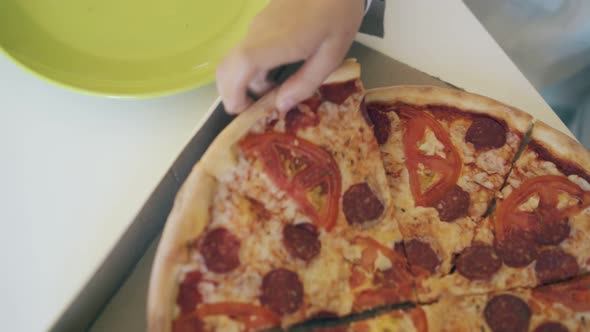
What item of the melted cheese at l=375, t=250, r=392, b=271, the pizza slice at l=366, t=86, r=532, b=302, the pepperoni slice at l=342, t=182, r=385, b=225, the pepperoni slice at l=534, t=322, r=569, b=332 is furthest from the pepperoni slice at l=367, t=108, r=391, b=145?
the pepperoni slice at l=534, t=322, r=569, b=332

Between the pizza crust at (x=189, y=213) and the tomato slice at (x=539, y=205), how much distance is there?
21.8 inches

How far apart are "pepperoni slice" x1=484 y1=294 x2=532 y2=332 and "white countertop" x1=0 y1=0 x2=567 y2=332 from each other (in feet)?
2.29

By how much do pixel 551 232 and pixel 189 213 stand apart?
0.75 metres

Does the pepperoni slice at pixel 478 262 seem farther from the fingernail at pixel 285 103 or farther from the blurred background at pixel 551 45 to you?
the blurred background at pixel 551 45

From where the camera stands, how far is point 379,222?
113 cm

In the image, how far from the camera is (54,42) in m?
1.12

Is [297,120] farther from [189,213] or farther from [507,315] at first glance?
[507,315]

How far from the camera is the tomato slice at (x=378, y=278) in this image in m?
A: 1.08

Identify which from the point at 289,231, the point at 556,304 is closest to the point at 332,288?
the point at 289,231

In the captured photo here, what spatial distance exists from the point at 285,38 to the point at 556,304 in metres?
0.78

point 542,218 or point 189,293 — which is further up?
point 542,218

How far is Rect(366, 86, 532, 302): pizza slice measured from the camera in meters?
1.16

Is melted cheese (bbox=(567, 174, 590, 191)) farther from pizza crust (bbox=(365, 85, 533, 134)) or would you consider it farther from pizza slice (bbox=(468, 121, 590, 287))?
pizza crust (bbox=(365, 85, 533, 134))

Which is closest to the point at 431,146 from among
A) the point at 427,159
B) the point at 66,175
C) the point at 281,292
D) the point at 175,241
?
the point at 427,159
